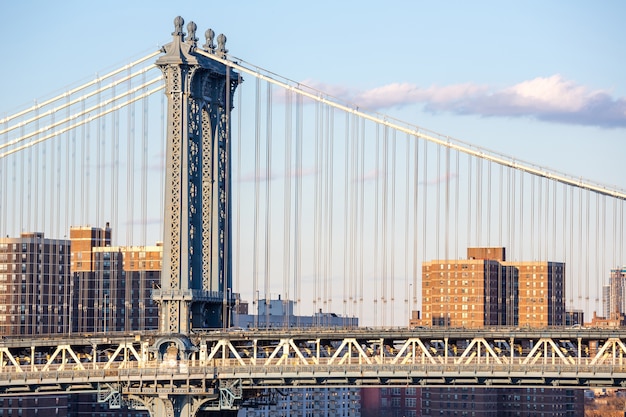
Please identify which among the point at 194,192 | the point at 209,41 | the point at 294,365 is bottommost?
the point at 294,365

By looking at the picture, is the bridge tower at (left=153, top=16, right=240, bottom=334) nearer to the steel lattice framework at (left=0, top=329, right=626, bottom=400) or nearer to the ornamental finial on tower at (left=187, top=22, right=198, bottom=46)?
the ornamental finial on tower at (left=187, top=22, right=198, bottom=46)

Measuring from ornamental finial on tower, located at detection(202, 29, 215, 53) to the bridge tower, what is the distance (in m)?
1.13

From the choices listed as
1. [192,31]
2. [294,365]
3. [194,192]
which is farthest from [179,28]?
[294,365]

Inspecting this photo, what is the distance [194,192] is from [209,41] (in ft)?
39.1

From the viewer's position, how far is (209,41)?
4855 inches

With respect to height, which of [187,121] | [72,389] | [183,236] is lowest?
[72,389]

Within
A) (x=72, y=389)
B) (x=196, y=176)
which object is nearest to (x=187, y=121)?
(x=196, y=176)

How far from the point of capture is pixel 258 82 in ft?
420

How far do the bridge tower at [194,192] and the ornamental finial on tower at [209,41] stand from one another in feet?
3.71

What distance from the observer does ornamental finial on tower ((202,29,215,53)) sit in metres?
123

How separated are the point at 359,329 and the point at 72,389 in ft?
65.7

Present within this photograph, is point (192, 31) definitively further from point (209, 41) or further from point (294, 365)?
point (294, 365)

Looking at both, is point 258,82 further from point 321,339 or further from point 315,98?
point 321,339

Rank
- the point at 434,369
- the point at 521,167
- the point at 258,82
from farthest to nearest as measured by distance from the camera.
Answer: the point at 258,82, the point at 521,167, the point at 434,369
